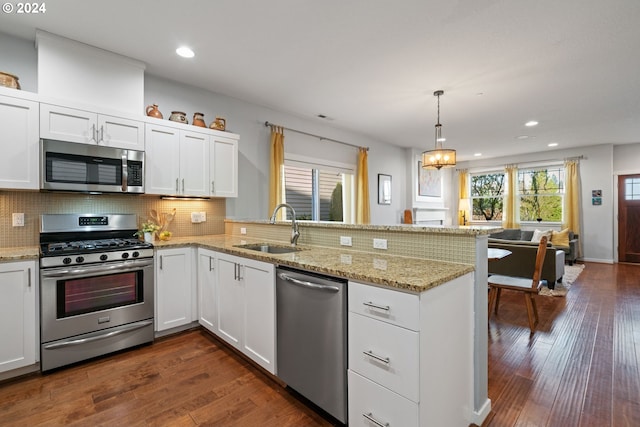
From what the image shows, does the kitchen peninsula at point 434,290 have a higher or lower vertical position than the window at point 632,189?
lower

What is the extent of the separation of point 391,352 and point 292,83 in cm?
330

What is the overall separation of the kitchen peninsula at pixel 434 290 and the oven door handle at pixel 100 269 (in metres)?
1.01

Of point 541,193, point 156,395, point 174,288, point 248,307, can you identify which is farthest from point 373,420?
point 541,193

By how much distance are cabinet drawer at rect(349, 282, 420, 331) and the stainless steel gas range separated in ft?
6.98

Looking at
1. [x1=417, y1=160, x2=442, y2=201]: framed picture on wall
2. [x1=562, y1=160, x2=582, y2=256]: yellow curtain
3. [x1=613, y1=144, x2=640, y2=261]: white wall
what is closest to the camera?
[x1=613, y1=144, x2=640, y2=261]: white wall

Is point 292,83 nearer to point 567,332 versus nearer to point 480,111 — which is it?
point 480,111

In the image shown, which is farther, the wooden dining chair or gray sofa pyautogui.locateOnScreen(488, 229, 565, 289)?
gray sofa pyautogui.locateOnScreen(488, 229, 565, 289)

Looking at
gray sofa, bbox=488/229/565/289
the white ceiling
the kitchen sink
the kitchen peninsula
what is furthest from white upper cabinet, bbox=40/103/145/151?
gray sofa, bbox=488/229/565/289

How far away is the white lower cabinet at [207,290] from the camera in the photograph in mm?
2760

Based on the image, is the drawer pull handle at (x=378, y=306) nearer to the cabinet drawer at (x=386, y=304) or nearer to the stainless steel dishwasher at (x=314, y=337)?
the cabinet drawer at (x=386, y=304)

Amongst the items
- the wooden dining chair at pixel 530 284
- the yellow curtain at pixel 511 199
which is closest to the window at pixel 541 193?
the yellow curtain at pixel 511 199

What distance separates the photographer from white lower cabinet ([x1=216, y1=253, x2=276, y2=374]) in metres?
2.09

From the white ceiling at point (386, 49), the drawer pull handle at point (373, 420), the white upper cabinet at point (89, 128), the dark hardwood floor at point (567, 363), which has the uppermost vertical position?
the white ceiling at point (386, 49)

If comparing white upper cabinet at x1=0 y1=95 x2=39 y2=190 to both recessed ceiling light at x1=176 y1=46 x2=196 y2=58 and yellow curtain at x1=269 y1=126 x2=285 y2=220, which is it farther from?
yellow curtain at x1=269 y1=126 x2=285 y2=220
